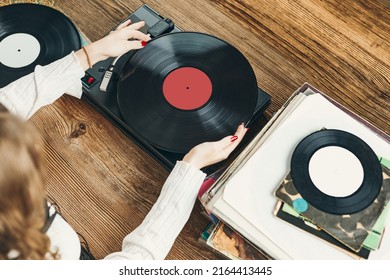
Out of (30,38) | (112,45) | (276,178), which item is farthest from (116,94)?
(276,178)

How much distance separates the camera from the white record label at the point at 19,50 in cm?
104

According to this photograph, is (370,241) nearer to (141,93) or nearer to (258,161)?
(258,161)

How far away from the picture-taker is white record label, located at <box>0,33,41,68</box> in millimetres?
1040

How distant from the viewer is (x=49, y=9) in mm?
1088

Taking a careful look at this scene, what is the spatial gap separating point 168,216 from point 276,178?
8.8 inches

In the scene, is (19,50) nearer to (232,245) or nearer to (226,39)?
(226,39)

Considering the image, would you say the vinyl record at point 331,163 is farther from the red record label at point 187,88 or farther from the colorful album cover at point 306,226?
the red record label at point 187,88

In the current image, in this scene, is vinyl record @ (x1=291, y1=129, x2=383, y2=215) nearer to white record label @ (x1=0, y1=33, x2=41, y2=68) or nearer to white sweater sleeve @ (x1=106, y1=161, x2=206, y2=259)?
white sweater sleeve @ (x1=106, y1=161, x2=206, y2=259)

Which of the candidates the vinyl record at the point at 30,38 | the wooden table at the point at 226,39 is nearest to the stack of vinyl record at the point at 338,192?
the wooden table at the point at 226,39

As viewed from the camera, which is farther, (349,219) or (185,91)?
(185,91)

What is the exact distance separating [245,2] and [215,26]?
108 mm

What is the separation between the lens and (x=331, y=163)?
859 millimetres

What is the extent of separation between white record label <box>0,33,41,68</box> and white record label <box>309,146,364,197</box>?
65 centimetres

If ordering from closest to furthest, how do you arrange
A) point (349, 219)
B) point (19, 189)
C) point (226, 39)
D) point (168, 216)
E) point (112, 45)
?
point (19, 189) < point (349, 219) < point (168, 216) < point (112, 45) < point (226, 39)
